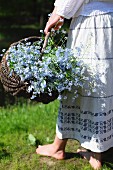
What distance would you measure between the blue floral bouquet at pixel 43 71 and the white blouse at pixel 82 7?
10.6 inches

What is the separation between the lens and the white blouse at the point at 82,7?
311 centimetres

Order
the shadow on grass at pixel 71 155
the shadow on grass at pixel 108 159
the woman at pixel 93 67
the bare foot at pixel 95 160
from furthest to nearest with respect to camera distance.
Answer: the shadow on grass at pixel 71 155
the shadow on grass at pixel 108 159
the bare foot at pixel 95 160
the woman at pixel 93 67

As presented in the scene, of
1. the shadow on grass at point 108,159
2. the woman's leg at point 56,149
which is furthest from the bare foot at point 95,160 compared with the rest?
the woman's leg at point 56,149

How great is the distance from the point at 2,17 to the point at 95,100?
1335 centimetres

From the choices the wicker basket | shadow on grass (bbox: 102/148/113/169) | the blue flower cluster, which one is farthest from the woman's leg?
the blue flower cluster

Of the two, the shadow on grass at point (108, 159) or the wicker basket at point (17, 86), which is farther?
the shadow on grass at point (108, 159)

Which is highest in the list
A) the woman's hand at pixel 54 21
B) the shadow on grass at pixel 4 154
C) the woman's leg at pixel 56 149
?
the woman's hand at pixel 54 21

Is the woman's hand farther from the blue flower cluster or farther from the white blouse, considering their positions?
the blue flower cluster

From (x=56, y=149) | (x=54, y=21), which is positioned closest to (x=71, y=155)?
(x=56, y=149)

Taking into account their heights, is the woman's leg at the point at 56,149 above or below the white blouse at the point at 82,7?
below

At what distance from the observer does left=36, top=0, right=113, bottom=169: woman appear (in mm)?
3178

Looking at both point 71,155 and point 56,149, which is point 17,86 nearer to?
point 56,149

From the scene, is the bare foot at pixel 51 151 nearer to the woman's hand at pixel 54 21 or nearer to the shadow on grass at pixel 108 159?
the shadow on grass at pixel 108 159

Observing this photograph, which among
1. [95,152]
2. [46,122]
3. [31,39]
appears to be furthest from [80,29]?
[46,122]
